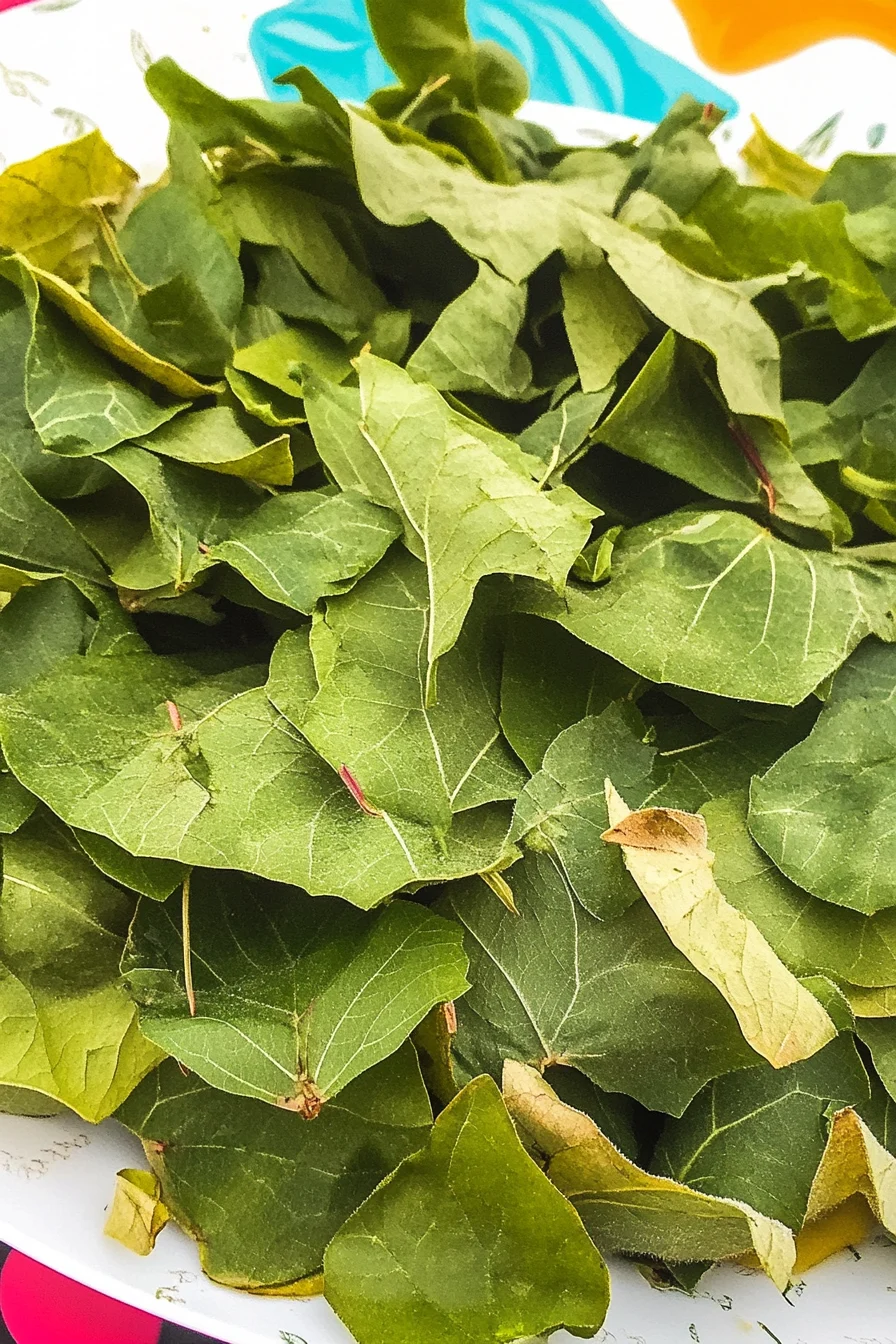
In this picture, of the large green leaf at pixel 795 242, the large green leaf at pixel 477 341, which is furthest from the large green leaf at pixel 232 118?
the large green leaf at pixel 795 242

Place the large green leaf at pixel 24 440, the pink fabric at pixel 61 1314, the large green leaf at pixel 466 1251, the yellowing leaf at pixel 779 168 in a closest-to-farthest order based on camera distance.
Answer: the large green leaf at pixel 466 1251 < the large green leaf at pixel 24 440 < the pink fabric at pixel 61 1314 < the yellowing leaf at pixel 779 168

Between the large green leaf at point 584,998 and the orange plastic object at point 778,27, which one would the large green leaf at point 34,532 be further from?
the orange plastic object at point 778,27

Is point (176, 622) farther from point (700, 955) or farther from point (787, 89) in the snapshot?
point (787, 89)

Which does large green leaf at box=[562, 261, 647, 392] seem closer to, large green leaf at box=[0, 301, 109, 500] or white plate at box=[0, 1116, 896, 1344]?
large green leaf at box=[0, 301, 109, 500]

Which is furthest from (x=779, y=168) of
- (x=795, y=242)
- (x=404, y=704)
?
(x=404, y=704)

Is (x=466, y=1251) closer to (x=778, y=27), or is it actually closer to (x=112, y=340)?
(x=112, y=340)

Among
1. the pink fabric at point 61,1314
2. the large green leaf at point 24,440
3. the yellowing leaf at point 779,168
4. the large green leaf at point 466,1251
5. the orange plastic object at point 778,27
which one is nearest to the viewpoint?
the large green leaf at point 466,1251

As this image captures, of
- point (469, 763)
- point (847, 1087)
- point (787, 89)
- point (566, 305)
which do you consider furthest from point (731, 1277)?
point (787, 89)
